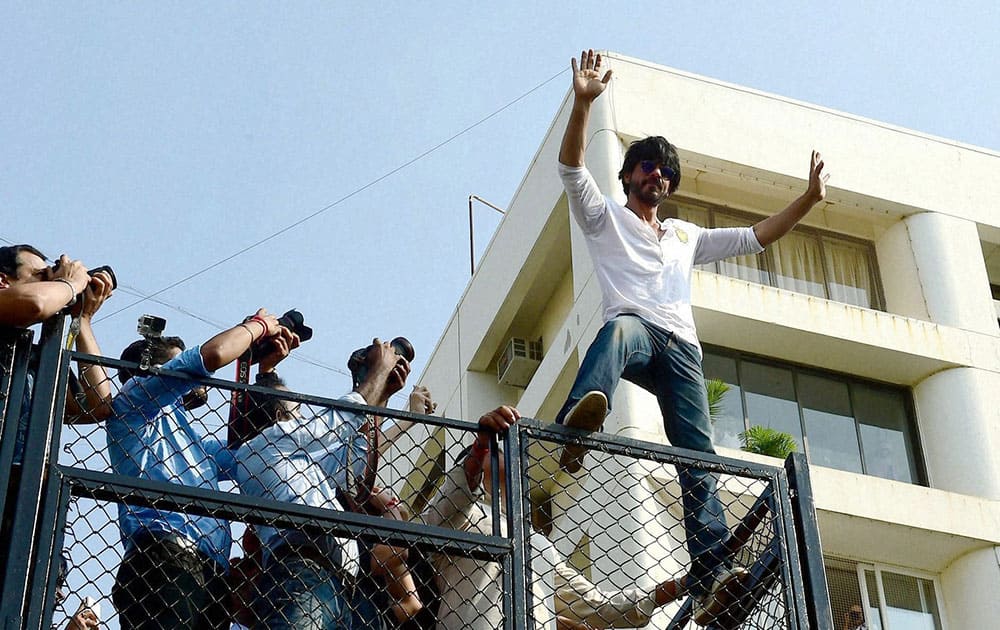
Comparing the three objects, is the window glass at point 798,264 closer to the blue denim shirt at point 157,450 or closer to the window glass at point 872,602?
the window glass at point 872,602

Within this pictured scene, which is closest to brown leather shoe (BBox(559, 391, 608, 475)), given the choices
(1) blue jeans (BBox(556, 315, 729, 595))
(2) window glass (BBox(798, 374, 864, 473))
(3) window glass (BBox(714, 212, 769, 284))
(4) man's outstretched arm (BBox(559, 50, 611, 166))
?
(1) blue jeans (BBox(556, 315, 729, 595))

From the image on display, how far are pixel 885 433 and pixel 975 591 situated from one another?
7.38ft

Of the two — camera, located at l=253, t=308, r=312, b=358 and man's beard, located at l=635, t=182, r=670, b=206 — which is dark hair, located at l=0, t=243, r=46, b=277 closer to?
camera, located at l=253, t=308, r=312, b=358

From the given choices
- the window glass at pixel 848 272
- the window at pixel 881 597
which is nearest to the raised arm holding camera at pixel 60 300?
the window at pixel 881 597

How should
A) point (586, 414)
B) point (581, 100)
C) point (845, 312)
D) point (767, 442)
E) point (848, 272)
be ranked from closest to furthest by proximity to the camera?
1. point (586, 414)
2. point (581, 100)
3. point (767, 442)
4. point (845, 312)
5. point (848, 272)

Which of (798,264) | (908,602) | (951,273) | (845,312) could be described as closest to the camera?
(908,602)

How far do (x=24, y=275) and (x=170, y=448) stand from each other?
901 millimetres

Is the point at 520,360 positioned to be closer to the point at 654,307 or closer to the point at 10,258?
the point at 654,307

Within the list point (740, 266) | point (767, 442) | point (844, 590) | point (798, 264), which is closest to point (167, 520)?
point (767, 442)

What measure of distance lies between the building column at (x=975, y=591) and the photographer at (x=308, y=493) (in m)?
13.6

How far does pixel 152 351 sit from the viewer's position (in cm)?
691

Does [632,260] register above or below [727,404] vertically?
below

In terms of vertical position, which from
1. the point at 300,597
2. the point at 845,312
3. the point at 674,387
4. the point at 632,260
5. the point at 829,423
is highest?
the point at 845,312

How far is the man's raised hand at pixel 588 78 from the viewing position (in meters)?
7.46
